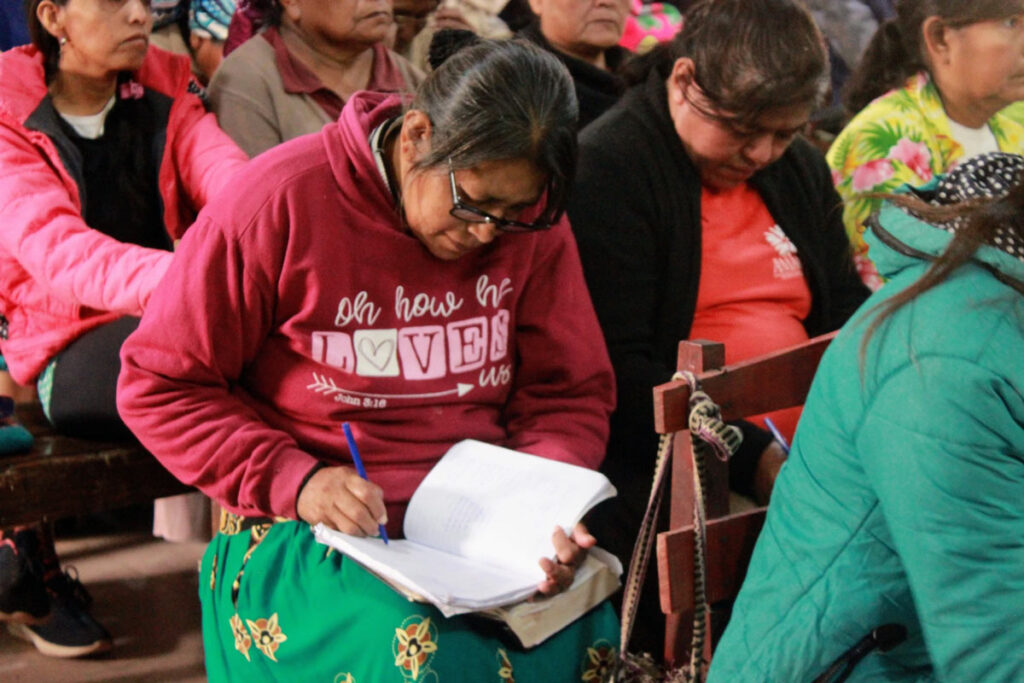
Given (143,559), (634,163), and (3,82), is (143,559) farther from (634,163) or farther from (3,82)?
(634,163)

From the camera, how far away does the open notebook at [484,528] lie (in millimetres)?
1355

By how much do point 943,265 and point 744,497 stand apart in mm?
792

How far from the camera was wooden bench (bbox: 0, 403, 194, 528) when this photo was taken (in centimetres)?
173

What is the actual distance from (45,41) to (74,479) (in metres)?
0.79

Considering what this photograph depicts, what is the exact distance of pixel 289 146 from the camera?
1588 millimetres

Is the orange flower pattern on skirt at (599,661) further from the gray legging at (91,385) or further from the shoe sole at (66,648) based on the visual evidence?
the shoe sole at (66,648)

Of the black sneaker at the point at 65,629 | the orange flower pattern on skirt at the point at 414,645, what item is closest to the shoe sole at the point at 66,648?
the black sneaker at the point at 65,629

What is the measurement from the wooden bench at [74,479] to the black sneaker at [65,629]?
1.90ft

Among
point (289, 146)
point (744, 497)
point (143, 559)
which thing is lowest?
point (143, 559)

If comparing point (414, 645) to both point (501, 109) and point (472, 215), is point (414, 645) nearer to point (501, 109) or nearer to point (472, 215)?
point (472, 215)

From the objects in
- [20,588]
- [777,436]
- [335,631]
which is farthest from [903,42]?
[20,588]

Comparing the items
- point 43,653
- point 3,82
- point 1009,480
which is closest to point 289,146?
point 3,82

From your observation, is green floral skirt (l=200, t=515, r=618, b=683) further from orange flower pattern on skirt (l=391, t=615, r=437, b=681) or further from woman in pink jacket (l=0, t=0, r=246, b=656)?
woman in pink jacket (l=0, t=0, r=246, b=656)

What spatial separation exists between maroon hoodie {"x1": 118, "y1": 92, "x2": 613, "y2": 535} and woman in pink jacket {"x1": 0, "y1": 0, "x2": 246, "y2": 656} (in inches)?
10.1
